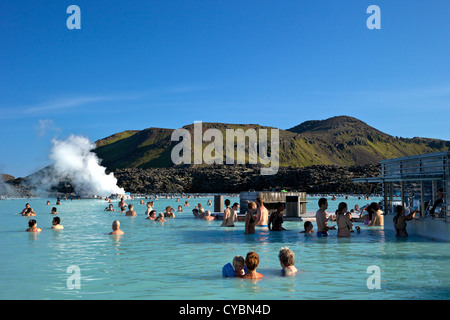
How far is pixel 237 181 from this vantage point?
16375cm

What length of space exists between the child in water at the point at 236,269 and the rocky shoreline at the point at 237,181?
130 meters

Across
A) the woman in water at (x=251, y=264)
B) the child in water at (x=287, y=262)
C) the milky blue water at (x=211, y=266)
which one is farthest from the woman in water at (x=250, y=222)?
the woman in water at (x=251, y=264)

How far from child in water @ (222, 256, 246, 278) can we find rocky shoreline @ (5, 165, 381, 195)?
130 m

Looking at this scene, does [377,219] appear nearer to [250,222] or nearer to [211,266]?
[250,222]

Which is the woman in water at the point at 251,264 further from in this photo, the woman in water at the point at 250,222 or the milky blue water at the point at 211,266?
the woman in water at the point at 250,222

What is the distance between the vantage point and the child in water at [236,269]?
405 inches

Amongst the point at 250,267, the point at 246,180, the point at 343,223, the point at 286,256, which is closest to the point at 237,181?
the point at 246,180

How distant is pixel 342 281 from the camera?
10445 millimetres

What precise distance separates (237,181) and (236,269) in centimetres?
15345

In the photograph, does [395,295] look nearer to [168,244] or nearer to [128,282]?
[128,282]
